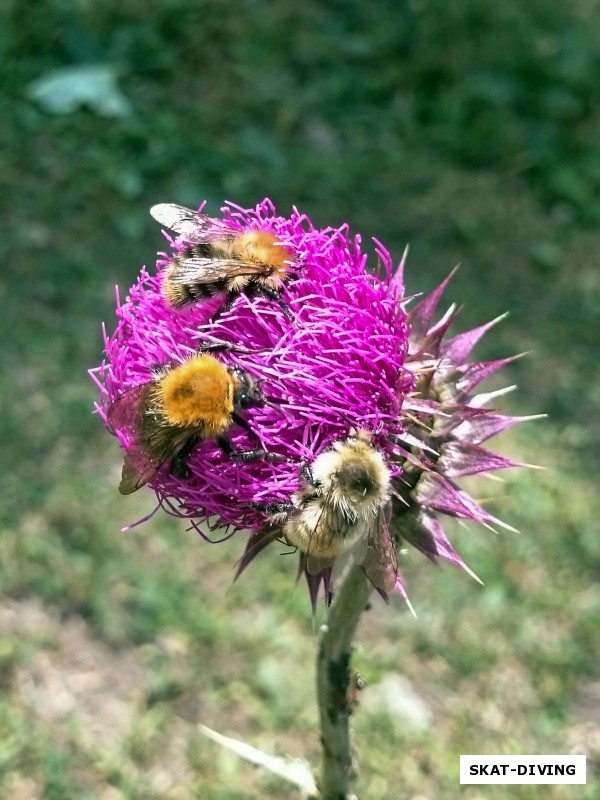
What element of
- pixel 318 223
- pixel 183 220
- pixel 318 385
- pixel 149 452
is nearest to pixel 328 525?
pixel 318 385

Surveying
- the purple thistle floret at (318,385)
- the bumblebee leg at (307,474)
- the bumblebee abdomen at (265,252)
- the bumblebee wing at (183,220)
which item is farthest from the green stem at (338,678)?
the bumblebee wing at (183,220)

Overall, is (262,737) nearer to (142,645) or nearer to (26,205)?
(142,645)

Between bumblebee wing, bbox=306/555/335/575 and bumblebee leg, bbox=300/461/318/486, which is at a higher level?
bumblebee leg, bbox=300/461/318/486

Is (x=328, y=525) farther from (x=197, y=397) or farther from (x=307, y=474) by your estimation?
(x=197, y=397)

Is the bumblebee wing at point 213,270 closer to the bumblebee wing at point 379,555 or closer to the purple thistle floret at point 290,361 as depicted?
the purple thistle floret at point 290,361

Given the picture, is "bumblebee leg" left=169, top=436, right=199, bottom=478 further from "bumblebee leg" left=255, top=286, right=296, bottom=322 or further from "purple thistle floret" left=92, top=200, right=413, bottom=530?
"bumblebee leg" left=255, top=286, right=296, bottom=322

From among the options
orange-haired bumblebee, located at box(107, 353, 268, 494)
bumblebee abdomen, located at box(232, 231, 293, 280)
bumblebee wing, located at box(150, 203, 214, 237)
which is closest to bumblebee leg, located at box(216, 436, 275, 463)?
orange-haired bumblebee, located at box(107, 353, 268, 494)

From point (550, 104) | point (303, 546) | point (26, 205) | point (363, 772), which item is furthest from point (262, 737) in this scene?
point (550, 104)
